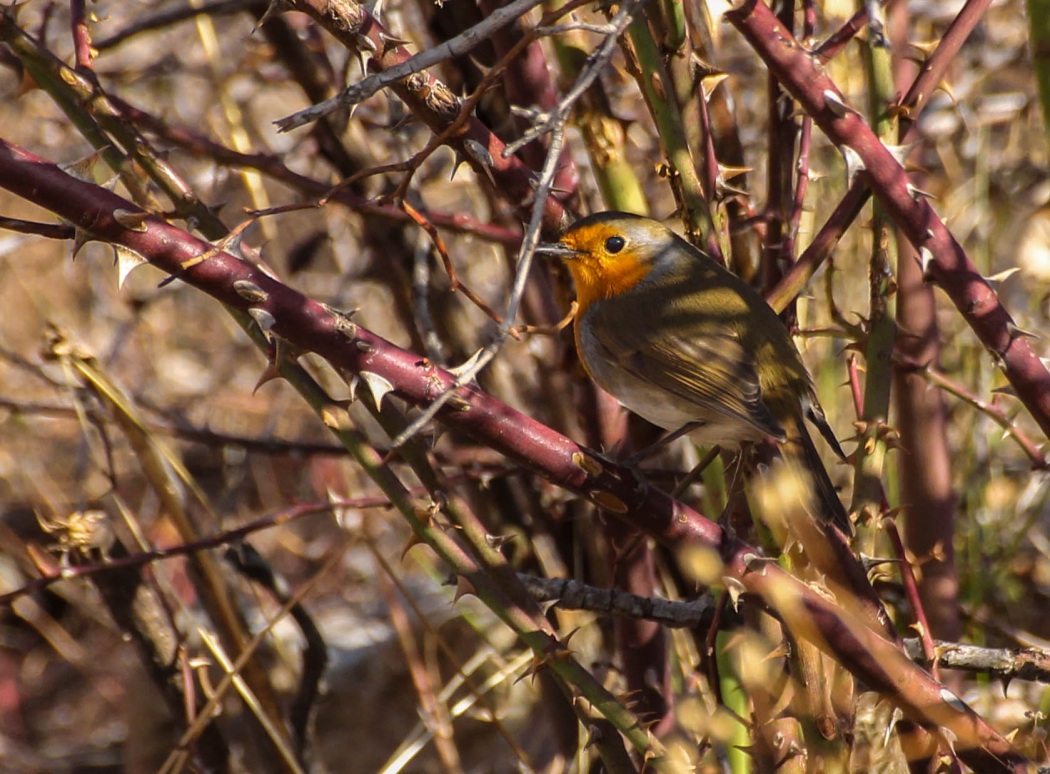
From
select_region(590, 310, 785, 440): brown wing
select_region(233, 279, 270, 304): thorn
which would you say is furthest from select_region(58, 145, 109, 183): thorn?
select_region(590, 310, 785, 440): brown wing

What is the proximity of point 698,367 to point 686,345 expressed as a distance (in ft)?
0.36

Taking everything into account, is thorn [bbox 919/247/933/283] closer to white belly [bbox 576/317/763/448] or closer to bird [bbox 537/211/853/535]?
bird [bbox 537/211/853/535]

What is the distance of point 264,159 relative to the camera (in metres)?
2.76

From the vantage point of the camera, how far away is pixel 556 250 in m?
2.75

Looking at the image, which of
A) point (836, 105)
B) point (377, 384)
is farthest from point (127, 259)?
point (836, 105)

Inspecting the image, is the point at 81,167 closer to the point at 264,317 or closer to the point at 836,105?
the point at 264,317

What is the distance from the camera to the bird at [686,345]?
2.73 m

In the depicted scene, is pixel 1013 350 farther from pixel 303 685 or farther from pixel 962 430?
pixel 962 430

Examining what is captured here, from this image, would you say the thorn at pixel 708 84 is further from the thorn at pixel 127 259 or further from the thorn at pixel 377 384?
the thorn at pixel 127 259

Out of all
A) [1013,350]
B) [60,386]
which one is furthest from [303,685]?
[1013,350]

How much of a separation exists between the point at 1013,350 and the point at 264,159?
5.62 feet

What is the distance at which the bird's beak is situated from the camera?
270cm

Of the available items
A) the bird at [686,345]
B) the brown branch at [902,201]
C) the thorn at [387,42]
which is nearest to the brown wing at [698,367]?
the bird at [686,345]

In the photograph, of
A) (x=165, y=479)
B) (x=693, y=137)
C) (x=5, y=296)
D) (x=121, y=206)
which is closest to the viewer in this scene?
(x=121, y=206)
